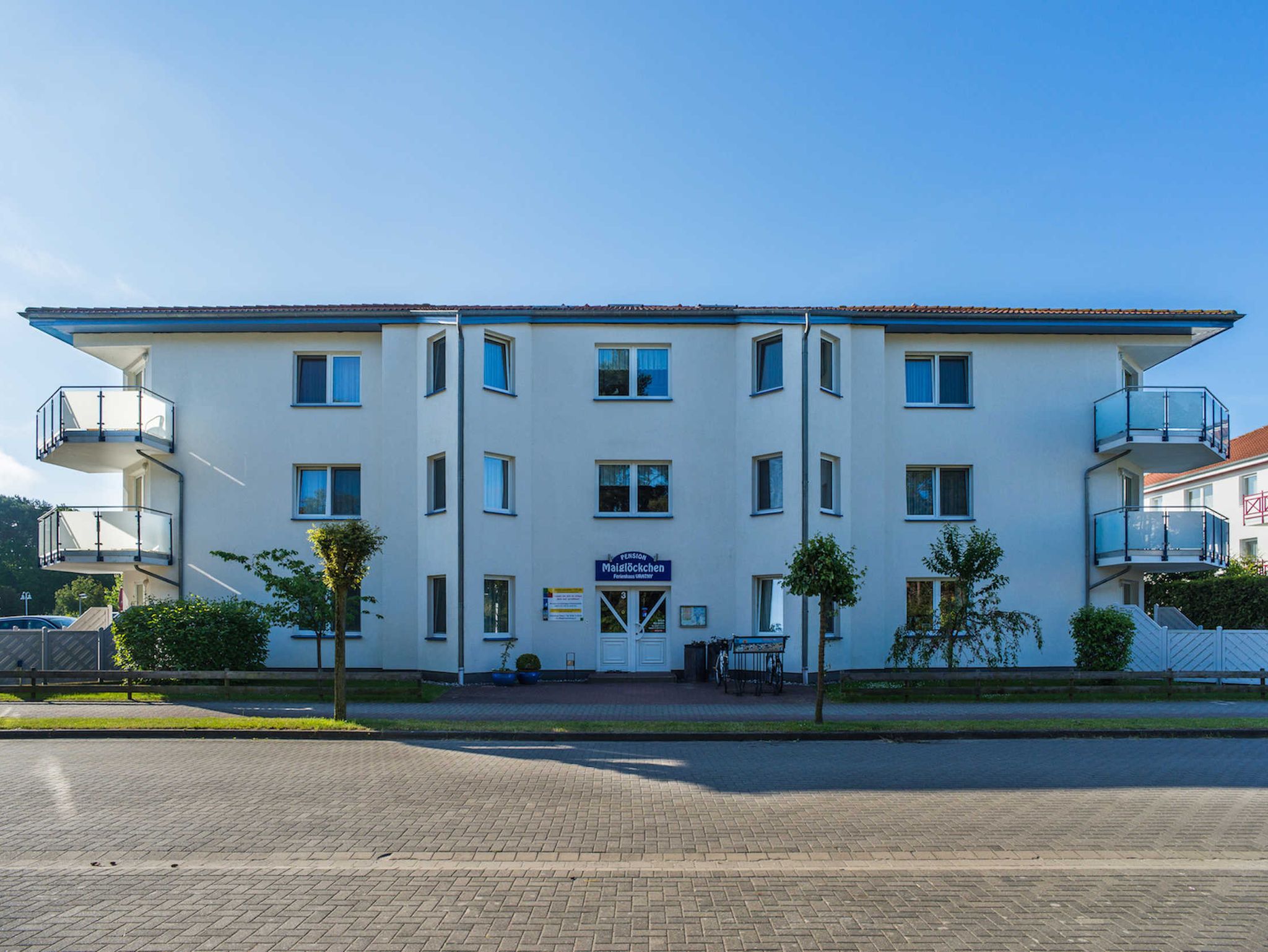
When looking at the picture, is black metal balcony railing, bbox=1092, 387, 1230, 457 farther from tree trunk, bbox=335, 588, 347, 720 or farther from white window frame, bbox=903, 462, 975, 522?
tree trunk, bbox=335, 588, 347, 720

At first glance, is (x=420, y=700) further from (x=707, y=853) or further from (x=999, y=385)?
(x=999, y=385)

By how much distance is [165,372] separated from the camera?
2222 cm

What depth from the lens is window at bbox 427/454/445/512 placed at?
2120cm

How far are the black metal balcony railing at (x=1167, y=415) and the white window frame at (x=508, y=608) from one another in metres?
14.9

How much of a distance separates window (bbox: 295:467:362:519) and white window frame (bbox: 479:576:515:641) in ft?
13.2

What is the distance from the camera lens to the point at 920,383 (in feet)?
74.8

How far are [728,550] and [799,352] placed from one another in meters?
4.97

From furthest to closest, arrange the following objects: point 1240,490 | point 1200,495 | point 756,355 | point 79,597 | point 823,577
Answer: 1. point 79,597
2. point 1200,495
3. point 1240,490
4. point 756,355
5. point 823,577

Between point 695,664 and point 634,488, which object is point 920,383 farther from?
point 695,664

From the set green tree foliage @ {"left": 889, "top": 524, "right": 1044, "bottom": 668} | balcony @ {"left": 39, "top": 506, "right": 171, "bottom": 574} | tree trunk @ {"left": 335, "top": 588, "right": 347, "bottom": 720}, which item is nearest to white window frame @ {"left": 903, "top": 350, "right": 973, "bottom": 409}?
green tree foliage @ {"left": 889, "top": 524, "right": 1044, "bottom": 668}

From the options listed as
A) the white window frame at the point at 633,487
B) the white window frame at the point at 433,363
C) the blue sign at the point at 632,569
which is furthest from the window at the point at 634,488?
the white window frame at the point at 433,363

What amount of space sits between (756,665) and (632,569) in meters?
4.13

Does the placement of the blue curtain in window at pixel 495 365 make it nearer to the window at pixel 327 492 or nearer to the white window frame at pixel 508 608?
the window at pixel 327 492

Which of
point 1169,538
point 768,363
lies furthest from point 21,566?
point 1169,538
